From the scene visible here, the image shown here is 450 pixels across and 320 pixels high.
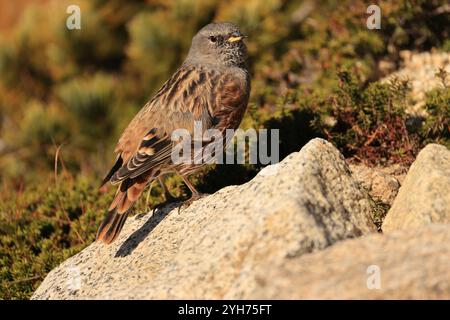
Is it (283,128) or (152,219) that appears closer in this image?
(152,219)

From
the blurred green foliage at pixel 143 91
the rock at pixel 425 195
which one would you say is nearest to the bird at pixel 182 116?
the blurred green foliage at pixel 143 91

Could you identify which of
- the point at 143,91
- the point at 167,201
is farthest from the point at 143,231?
the point at 143,91

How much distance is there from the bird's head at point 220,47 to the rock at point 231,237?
1.72m

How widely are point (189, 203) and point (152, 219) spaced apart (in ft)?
1.13

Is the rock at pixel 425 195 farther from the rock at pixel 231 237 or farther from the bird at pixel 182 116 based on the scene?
the bird at pixel 182 116

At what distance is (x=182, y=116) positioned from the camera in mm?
6492

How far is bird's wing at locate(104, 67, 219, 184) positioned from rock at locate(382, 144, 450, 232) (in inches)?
79.5

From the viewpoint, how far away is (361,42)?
30.1ft

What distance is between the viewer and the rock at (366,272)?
376 cm

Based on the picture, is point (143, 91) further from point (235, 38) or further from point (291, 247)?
point (291, 247)

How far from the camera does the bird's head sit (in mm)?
7152
